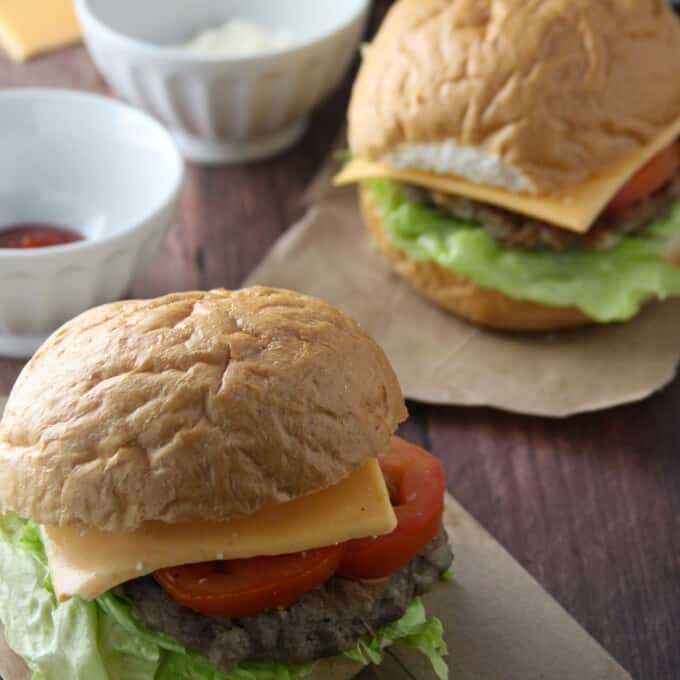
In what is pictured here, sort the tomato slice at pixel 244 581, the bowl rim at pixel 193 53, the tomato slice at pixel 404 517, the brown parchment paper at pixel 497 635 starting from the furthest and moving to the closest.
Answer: the bowl rim at pixel 193 53 < the brown parchment paper at pixel 497 635 < the tomato slice at pixel 404 517 < the tomato slice at pixel 244 581

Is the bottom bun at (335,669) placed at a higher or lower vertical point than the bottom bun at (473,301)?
higher

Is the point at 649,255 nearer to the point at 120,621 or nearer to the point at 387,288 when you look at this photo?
the point at 387,288

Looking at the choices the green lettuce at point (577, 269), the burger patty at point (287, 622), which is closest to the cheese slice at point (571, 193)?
the green lettuce at point (577, 269)

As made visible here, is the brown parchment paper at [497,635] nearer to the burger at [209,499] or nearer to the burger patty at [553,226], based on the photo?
the burger at [209,499]

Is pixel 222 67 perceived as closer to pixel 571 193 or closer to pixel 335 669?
pixel 571 193

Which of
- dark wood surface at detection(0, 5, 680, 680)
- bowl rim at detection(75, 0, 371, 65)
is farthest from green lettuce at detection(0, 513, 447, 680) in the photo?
bowl rim at detection(75, 0, 371, 65)

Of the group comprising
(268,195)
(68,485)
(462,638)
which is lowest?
(268,195)

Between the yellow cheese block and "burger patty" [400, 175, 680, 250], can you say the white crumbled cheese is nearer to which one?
the yellow cheese block

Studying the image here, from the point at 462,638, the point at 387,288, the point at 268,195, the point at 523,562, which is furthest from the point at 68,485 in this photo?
the point at 268,195
